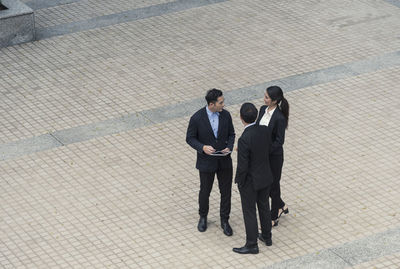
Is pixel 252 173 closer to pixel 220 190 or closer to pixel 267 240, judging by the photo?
pixel 220 190

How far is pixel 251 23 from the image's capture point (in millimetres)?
16422

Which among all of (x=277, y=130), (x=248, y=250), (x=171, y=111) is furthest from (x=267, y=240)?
(x=171, y=111)

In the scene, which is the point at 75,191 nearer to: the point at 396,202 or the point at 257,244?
the point at 257,244

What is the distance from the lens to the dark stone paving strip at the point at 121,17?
16.3 metres

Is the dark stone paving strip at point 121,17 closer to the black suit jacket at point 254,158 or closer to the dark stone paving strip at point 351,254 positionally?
the black suit jacket at point 254,158

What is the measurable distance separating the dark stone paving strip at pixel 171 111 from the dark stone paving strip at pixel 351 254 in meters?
3.99

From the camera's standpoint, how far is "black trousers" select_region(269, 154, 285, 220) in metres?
9.95

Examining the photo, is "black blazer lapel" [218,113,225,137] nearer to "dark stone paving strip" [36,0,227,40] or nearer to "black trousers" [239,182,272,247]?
"black trousers" [239,182,272,247]

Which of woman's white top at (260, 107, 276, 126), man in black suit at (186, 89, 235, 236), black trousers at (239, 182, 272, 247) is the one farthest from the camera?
woman's white top at (260, 107, 276, 126)

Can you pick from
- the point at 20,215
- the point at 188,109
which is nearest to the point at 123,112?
the point at 188,109

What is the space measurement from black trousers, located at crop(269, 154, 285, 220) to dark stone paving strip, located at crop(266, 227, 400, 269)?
78cm

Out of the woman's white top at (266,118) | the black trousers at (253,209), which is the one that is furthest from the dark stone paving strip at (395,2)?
the black trousers at (253,209)

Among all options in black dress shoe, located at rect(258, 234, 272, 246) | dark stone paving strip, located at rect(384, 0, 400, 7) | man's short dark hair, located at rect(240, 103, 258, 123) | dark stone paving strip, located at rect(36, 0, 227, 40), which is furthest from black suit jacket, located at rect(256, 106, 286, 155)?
dark stone paving strip, located at rect(384, 0, 400, 7)

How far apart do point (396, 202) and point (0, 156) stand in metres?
5.44
